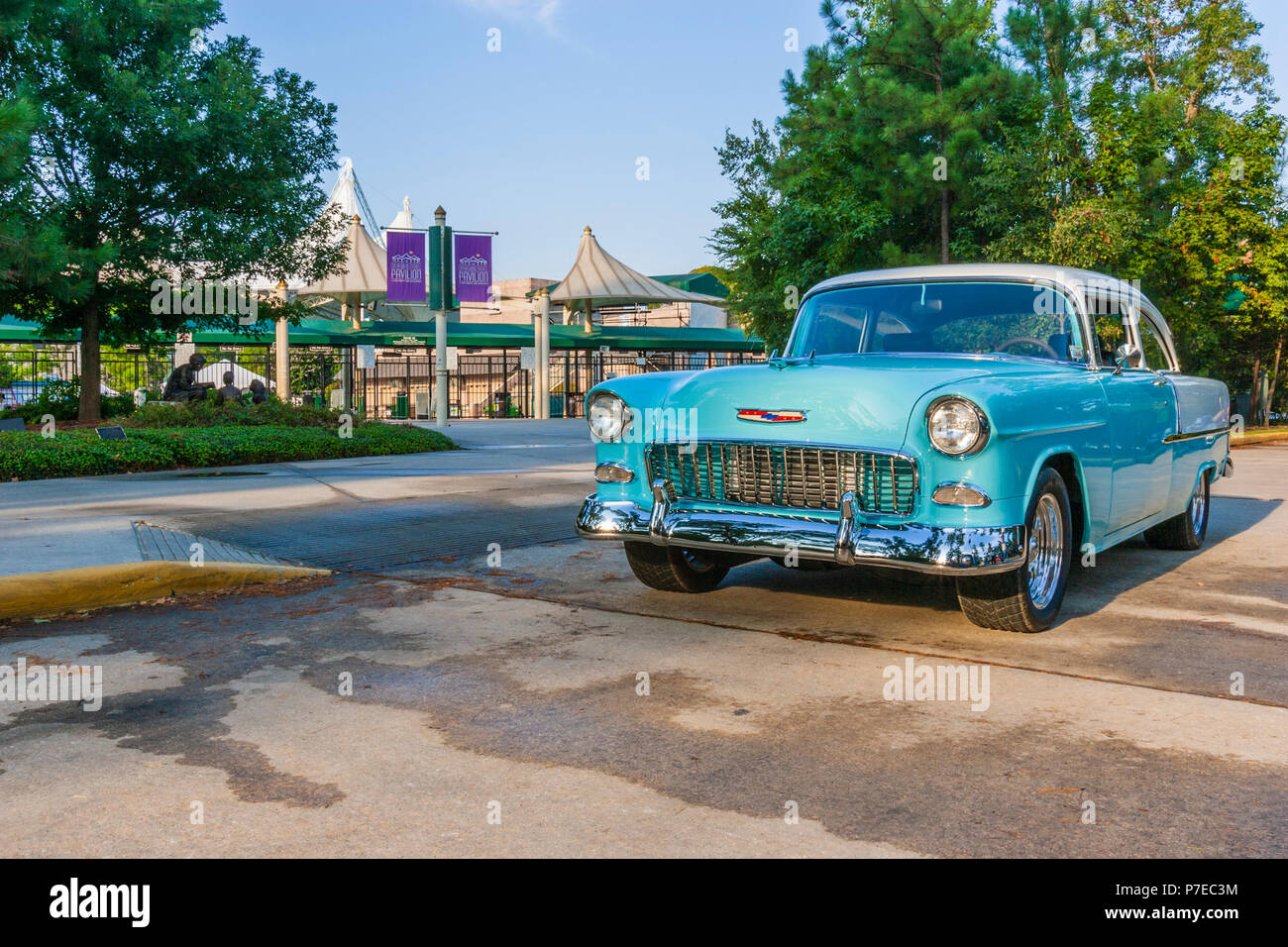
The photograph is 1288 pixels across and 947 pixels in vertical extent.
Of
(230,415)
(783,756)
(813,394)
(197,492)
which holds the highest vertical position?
(813,394)

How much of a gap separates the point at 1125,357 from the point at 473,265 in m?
25.8

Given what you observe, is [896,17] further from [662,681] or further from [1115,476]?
[662,681]

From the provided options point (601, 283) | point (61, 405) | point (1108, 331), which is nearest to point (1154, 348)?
point (1108, 331)

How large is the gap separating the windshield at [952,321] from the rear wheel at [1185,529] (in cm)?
232

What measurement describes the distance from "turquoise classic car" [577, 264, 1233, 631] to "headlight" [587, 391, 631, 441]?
1 centimetres

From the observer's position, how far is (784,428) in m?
5.13

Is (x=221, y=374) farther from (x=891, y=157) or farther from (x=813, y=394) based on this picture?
(x=813, y=394)

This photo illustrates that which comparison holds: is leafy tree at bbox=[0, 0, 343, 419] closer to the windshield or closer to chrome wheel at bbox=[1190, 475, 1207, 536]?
the windshield

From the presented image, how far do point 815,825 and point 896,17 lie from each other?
25279mm

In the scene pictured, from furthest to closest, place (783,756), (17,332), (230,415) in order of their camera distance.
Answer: (17,332) < (230,415) < (783,756)

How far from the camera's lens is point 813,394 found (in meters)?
5.09

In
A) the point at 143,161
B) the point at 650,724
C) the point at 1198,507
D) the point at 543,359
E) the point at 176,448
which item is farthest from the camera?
the point at 543,359

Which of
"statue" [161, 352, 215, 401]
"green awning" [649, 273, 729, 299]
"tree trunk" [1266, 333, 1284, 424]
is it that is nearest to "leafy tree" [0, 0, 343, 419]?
"statue" [161, 352, 215, 401]

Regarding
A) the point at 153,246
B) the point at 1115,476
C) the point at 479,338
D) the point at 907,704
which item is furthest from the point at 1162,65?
the point at 907,704
